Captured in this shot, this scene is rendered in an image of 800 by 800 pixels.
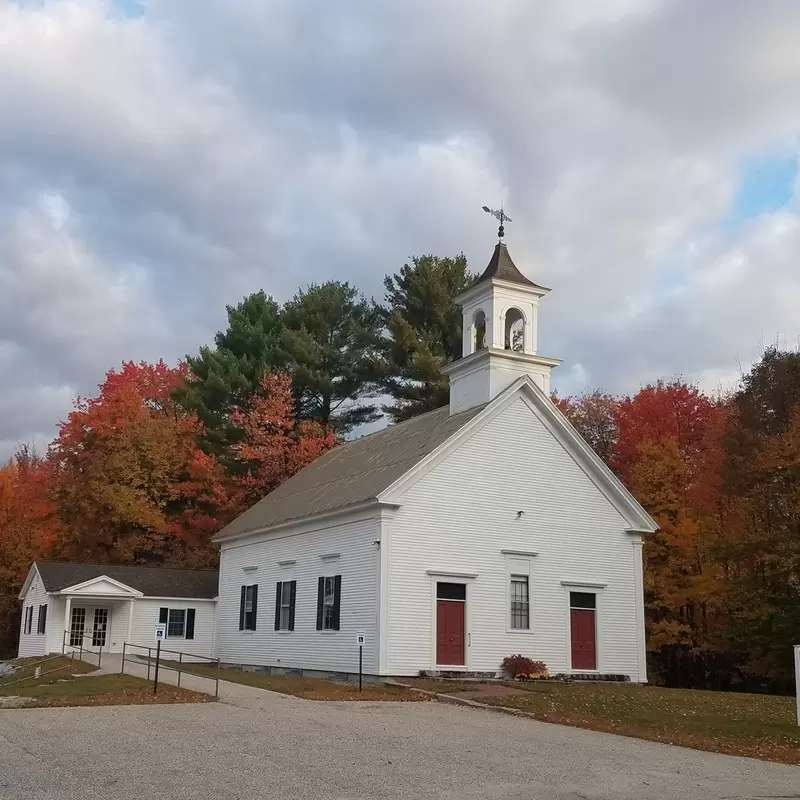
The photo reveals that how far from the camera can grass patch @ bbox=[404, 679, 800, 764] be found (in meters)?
16.3

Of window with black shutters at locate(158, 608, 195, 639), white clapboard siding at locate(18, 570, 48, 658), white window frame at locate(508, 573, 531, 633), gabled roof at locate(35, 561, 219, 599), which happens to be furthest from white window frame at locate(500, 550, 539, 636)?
white clapboard siding at locate(18, 570, 48, 658)

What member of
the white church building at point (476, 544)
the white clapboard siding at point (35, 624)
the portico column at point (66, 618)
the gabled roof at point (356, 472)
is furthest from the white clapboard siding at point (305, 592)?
the white clapboard siding at point (35, 624)

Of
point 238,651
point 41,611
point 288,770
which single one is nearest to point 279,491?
point 238,651

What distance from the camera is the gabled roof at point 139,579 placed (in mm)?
38469

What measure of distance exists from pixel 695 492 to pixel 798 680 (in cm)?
2377

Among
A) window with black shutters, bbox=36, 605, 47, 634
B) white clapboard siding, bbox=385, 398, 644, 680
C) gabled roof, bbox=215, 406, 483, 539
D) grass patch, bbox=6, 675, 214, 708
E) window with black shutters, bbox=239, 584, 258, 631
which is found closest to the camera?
grass patch, bbox=6, 675, 214, 708

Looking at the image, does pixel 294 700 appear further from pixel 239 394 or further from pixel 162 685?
pixel 239 394

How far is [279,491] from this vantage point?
37.1 meters

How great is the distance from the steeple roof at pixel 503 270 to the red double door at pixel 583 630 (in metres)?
9.71

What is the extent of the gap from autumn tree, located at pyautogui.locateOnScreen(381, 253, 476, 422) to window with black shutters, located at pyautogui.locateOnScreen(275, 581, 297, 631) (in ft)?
73.7

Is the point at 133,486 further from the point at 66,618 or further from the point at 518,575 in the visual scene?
the point at 518,575

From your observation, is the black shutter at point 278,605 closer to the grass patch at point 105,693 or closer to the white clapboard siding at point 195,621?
the grass patch at point 105,693

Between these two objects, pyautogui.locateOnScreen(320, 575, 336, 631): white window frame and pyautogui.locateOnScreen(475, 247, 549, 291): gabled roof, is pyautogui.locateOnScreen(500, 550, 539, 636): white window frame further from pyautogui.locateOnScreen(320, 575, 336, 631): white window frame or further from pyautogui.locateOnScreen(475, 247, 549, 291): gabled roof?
pyautogui.locateOnScreen(475, 247, 549, 291): gabled roof

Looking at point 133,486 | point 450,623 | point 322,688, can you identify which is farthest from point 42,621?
point 450,623
